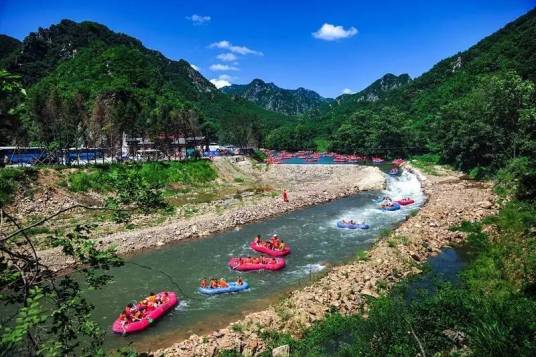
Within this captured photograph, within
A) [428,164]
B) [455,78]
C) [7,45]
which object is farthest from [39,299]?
[7,45]

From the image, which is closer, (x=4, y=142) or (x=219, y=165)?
(x=4, y=142)

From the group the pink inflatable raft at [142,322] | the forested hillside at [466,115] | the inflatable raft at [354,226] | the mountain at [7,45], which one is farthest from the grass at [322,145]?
the pink inflatable raft at [142,322]

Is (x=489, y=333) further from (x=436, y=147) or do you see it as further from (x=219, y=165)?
(x=436, y=147)

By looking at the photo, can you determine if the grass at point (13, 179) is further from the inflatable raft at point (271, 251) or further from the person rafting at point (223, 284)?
the person rafting at point (223, 284)

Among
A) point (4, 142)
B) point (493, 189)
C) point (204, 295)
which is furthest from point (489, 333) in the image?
point (493, 189)

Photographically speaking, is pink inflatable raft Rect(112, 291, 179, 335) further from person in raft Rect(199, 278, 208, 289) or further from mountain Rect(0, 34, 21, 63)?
mountain Rect(0, 34, 21, 63)

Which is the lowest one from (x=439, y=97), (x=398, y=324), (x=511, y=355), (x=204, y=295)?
(x=204, y=295)

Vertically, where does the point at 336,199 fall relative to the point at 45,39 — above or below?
below
